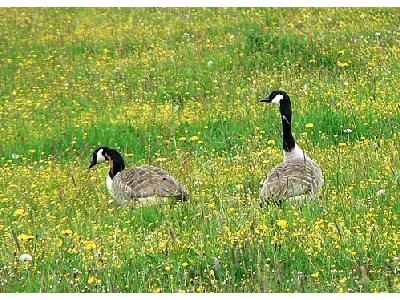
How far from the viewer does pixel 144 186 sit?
36.7ft

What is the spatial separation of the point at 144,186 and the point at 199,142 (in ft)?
6.62

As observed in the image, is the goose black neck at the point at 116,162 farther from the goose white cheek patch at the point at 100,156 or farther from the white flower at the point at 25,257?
the white flower at the point at 25,257

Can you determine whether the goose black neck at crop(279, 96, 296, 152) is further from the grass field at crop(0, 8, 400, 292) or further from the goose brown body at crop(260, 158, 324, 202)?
the goose brown body at crop(260, 158, 324, 202)

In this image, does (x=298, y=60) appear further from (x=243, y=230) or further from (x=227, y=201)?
(x=243, y=230)

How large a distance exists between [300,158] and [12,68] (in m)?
8.72

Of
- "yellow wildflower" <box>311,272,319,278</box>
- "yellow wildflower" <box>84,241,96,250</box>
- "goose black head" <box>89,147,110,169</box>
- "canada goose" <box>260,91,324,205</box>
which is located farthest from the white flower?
"goose black head" <box>89,147,110,169</box>

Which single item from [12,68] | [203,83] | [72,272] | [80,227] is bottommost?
[72,272]

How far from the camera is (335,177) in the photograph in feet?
37.3

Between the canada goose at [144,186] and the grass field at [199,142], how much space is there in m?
0.18

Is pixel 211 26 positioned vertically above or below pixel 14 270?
above

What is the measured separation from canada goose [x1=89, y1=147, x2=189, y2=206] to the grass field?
18 centimetres

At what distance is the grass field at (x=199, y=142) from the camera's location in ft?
29.6

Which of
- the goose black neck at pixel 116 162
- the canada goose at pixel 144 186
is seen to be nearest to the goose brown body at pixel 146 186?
the canada goose at pixel 144 186

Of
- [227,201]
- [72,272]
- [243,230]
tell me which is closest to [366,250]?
[243,230]
